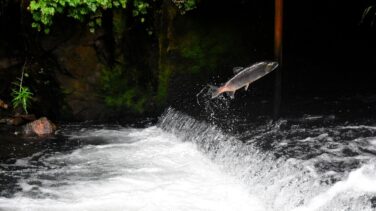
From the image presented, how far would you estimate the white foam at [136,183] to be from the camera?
5477mm

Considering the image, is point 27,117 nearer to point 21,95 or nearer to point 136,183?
point 21,95

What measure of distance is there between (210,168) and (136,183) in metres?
1.09

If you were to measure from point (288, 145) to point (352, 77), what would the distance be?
4.36 m

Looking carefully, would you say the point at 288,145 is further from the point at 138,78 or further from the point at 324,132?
the point at 138,78

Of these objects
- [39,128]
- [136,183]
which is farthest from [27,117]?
[136,183]

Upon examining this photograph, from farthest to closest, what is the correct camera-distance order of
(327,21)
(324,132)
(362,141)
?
1. (327,21)
2. (324,132)
3. (362,141)

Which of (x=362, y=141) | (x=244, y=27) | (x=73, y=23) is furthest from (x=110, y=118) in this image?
(x=362, y=141)

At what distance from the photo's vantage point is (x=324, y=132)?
656 centimetres

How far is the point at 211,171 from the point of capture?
655 centimetres

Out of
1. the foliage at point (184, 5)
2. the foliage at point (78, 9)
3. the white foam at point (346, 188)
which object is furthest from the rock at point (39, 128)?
the white foam at point (346, 188)

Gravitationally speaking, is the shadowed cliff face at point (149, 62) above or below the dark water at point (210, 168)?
above

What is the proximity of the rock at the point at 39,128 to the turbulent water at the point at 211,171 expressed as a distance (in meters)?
0.65

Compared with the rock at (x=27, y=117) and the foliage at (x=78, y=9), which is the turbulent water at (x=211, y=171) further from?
the foliage at (x=78, y=9)

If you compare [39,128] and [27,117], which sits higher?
[27,117]
